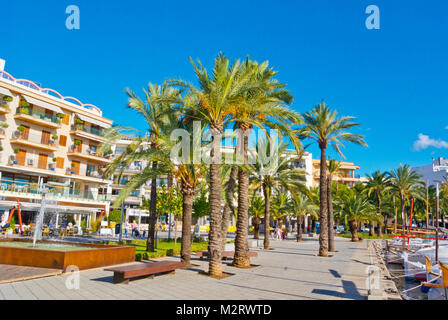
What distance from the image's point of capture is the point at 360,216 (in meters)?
33.5

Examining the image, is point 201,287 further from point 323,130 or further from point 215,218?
point 323,130

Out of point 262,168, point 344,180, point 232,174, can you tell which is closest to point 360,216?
point 262,168

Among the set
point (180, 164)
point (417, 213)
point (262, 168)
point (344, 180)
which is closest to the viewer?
point (180, 164)

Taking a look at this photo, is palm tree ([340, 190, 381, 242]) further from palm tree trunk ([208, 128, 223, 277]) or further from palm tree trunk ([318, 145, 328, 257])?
palm tree trunk ([208, 128, 223, 277])

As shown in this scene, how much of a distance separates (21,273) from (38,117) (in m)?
29.8

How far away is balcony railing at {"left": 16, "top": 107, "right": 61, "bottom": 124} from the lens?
33.6 m

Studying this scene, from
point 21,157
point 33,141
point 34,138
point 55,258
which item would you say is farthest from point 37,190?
point 55,258

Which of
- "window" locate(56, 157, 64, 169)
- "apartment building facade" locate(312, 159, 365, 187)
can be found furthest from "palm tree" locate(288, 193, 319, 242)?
"apartment building facade" locate(312, 159, 365, 187)

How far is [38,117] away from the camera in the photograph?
1387 inches

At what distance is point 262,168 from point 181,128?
34.0ft

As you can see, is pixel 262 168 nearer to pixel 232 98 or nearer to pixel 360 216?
pixel 232 98

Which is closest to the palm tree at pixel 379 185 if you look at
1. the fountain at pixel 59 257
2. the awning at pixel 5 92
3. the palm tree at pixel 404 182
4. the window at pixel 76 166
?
the palm tree at pixel 404 182

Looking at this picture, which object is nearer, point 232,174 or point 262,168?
point 232,174

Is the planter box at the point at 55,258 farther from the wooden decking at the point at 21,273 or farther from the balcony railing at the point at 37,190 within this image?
the balcony railing at the point at 37,190
